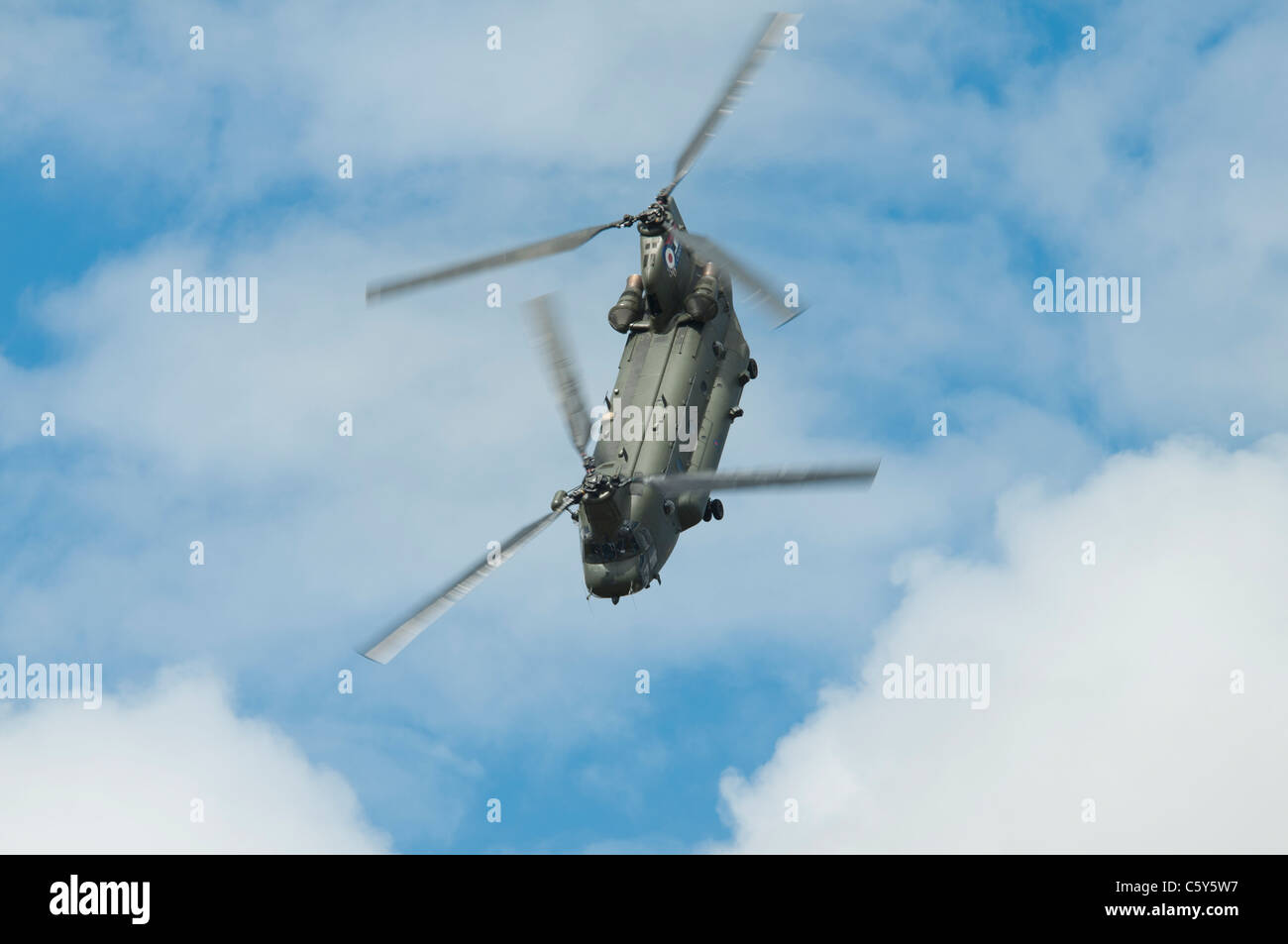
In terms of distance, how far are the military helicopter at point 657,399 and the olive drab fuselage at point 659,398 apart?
0.16 feet

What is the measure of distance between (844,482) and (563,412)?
34.8 ft

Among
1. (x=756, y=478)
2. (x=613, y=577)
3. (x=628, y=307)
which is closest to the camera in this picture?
(x=756, y=478)

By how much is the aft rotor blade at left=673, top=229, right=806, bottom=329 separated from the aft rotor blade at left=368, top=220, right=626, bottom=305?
2973mm

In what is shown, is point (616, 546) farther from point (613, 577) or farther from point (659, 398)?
point (659, 398)

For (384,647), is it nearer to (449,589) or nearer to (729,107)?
(449,589)

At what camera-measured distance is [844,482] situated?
72.2 meters

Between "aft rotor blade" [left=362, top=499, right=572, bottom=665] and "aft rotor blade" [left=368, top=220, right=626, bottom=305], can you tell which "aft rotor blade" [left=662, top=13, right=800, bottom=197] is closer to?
"aft rotor blade" [left=368, top=220, right=626, bottom=305]

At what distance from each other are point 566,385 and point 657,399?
6.18 metres

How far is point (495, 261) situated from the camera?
84.4 metres

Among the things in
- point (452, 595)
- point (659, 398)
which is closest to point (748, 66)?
point (659, 398)

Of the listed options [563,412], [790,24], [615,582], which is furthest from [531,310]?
[790,24]

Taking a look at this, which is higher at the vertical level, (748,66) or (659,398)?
(748,66)

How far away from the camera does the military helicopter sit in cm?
7512

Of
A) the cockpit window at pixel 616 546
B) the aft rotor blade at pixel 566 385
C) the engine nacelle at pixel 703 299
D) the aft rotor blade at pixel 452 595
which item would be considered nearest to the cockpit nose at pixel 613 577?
the cockpit window at pixel 616 546
